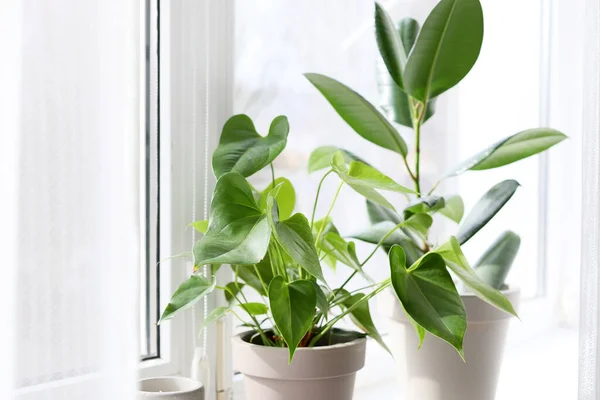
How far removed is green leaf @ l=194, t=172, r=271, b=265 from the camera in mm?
653

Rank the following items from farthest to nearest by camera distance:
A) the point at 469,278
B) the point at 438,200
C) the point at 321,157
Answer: the point at 321,157
the point at 438,200
the point at 469,278

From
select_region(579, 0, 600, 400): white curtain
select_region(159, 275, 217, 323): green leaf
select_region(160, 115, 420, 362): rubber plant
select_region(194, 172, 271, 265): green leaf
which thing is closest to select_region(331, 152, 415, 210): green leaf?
select_region(160, 115, 420, 362): rubber plant

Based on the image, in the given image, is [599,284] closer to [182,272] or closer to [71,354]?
[182,272]

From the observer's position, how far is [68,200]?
67 centimetres

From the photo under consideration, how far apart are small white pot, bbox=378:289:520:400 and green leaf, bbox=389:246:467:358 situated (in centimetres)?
24

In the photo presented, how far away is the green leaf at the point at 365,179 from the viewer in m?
0.75

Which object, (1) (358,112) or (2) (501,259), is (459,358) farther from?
(1) (358,112)

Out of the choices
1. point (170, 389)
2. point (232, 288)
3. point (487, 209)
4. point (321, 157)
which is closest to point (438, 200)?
point (487, 209)

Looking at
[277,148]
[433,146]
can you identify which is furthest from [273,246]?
[433,146]

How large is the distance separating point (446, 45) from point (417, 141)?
0.18 meters

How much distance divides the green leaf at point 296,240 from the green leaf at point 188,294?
5.5 inches

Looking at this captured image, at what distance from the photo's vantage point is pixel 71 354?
67 cm

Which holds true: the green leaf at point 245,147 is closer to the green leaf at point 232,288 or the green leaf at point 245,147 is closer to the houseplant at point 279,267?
the houseplant at point 279,267

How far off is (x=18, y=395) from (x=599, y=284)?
859 millimetres
